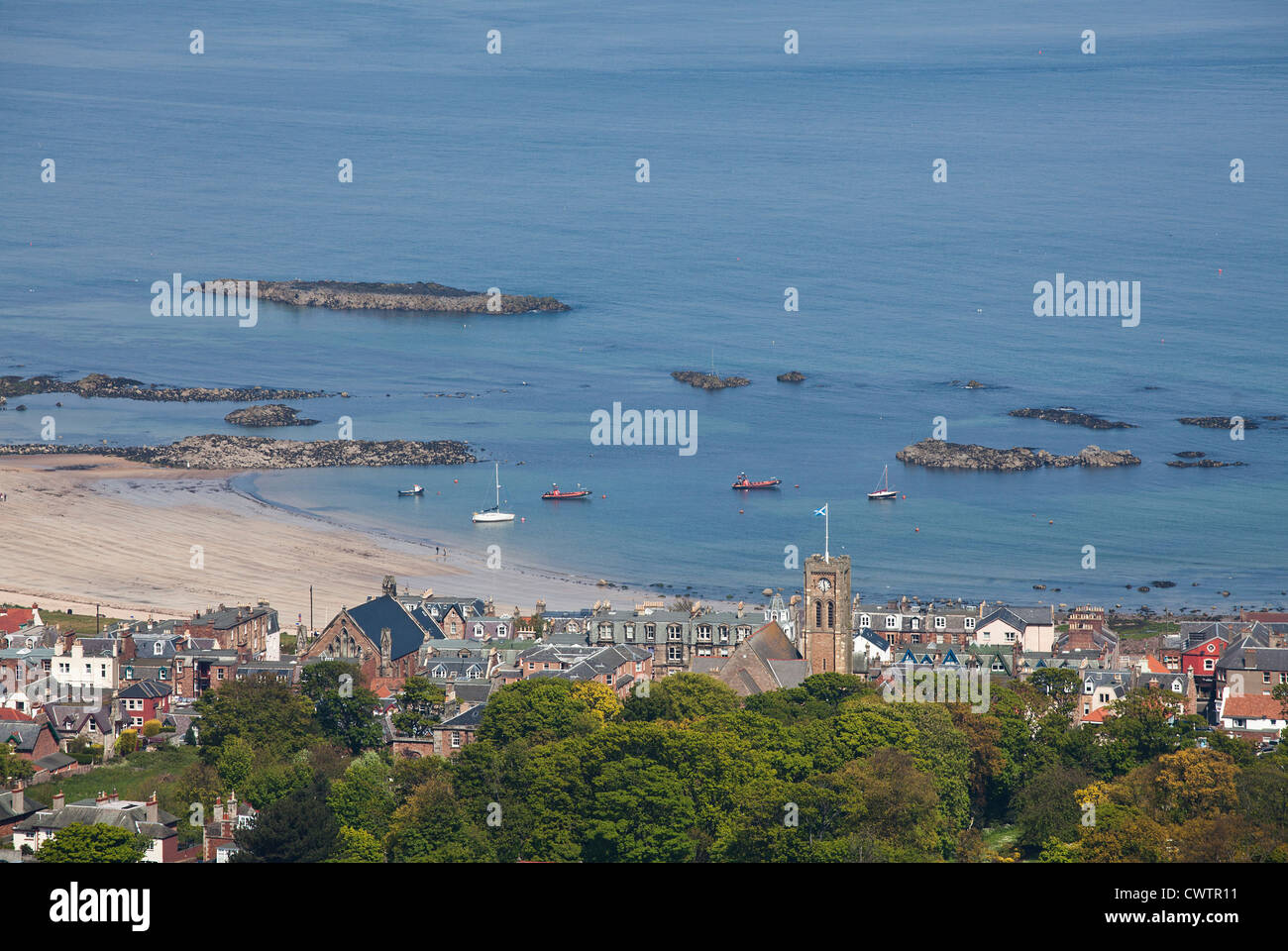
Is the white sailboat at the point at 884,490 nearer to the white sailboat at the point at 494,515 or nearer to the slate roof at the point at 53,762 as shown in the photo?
the white sailboat at the point at 494,515

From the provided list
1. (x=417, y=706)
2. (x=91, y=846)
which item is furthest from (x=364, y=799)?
(x=417, y=706)

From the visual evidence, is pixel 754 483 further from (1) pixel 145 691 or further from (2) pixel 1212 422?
(1) pixel 145 691

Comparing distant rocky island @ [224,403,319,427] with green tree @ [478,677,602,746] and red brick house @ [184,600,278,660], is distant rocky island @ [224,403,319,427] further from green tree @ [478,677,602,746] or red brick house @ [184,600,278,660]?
green tree @ [478,677,602,746]

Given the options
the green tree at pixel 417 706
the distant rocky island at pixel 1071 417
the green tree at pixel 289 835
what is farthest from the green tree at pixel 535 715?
the distant rocky island at pixel 1071 417
